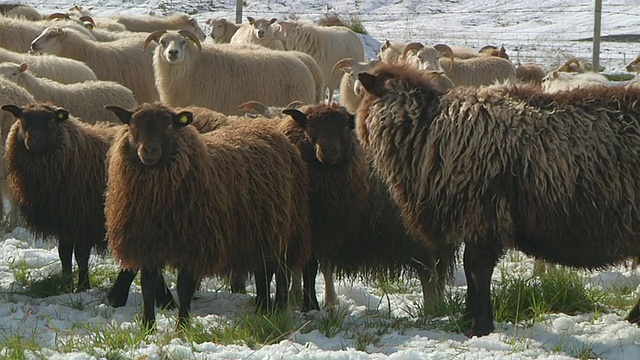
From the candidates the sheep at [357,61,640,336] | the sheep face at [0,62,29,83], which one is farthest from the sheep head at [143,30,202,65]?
the sheep at [357,61,640,336]

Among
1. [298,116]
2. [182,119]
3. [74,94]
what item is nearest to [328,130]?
[298,116]

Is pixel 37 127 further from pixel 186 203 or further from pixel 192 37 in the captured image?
pixel 192 37

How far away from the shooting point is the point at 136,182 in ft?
21.2

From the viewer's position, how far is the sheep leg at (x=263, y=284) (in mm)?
7148

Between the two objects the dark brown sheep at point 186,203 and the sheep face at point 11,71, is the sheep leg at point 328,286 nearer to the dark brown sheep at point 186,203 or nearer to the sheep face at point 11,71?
the dark brown sheep at point 186,203

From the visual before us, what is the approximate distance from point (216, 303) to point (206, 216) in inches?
49.5

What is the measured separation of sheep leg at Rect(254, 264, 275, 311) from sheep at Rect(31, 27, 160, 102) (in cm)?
807

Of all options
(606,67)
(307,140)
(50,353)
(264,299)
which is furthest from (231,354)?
(606,67)

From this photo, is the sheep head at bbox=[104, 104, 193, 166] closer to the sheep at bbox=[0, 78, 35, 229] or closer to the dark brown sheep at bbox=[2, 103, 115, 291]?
the dark brown sheep at bbox=[2, 103, 115, 291]

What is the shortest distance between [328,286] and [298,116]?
142cm

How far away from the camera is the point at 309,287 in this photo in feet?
24.9

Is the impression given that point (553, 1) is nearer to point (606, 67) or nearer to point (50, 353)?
point (606, 67)

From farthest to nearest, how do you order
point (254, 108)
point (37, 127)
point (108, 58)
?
point (108, 58) → point (254, 108) → point (37, 127)

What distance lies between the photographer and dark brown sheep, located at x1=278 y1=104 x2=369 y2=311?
732 cm
